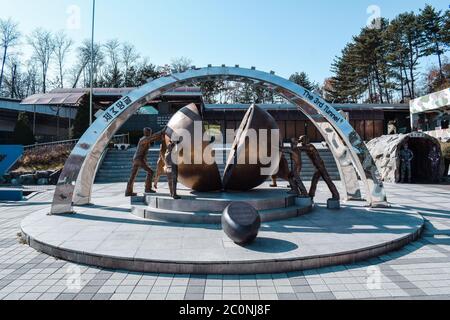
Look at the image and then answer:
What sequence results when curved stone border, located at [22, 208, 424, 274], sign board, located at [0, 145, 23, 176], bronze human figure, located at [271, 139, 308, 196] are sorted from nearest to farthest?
curved stone border, located at [22, 208, 424, 274], bronze human figure, located at [271, 139, 308, 196], sign board, located at [0, 145, 23, 176]

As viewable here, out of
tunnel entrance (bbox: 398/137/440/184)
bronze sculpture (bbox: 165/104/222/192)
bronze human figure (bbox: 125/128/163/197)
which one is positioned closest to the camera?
bronze sculpture (bbox: 165/104/222/192)

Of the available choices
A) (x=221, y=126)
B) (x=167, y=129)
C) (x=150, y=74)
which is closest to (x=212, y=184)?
(x=167, y=129)

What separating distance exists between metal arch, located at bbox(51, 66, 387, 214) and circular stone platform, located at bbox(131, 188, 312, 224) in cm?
207

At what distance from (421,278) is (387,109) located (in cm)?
3818

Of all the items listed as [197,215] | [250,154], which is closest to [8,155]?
[197,215]

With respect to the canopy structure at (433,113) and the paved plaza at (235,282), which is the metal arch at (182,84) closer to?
the paved plaza at (235,282)

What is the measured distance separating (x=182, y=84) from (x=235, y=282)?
701 centimetres

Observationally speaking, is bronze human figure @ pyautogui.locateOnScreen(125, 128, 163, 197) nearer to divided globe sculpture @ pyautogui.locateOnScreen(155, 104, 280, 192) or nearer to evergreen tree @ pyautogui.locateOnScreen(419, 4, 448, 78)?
divided globe sculpture @ pyautogui.locateOnScreen(155, 104, 280, 192)

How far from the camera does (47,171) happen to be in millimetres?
23094

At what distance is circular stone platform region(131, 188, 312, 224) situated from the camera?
8641 millimetres

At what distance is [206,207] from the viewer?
8.99 metres

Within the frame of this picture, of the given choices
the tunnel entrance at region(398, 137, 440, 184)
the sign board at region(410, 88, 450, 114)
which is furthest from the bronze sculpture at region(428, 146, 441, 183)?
the sign board at region(410, 88, 450, 114)

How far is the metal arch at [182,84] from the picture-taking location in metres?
9.80

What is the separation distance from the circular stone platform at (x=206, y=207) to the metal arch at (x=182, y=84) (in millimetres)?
2067
